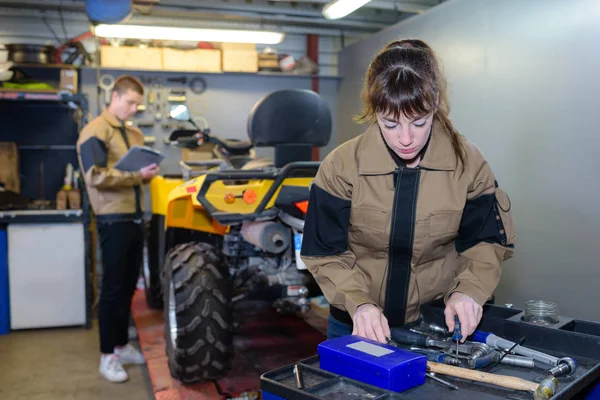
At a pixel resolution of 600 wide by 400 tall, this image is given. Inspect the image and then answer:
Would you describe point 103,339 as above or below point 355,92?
below

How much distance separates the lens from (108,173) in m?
3.81

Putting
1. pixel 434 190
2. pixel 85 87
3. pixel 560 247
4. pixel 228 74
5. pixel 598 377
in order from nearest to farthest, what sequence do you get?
1. pixel 598 377
2. pixel 434 190
3. pixel 560 247
4. pixel 85 87
5. pixel 228 74

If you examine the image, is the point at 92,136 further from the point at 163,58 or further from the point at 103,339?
the point at 163,58

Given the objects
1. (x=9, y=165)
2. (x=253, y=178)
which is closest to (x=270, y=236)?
(x=253, y=178)

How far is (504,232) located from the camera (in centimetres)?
175

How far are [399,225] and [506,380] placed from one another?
1.76 feet

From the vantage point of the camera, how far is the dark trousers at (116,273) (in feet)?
12.8

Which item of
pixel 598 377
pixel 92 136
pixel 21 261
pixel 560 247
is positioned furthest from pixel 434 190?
pixel 21 261

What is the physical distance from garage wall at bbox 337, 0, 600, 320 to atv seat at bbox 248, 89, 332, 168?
1.91m

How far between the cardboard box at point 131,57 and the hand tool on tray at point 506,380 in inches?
258

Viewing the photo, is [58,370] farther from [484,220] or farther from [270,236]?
[484,220]

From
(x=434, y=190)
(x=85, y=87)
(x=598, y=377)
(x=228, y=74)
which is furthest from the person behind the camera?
(x=228, y=74)

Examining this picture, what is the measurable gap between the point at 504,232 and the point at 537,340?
32cm

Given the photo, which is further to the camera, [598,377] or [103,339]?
[103,339]
